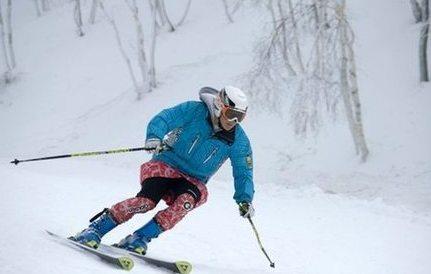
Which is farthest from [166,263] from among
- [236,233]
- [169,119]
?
[236,233]

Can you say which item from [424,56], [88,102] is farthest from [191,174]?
[88,102]

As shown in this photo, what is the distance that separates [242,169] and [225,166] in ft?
44.6

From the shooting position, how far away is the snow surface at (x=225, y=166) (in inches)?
270

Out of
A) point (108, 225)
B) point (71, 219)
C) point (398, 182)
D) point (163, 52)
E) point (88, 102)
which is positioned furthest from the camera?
point (163, 52)

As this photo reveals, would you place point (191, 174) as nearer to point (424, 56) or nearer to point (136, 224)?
point (136, 224)

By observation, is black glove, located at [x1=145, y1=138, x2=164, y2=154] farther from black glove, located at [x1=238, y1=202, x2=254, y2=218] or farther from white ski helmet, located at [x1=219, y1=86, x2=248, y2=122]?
black glove, located at [x1=238, y1=202, x2=254, y2=218]

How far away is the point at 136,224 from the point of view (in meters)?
7.43

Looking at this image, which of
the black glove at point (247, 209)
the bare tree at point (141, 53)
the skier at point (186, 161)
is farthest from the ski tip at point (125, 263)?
the bare tree at point (141, 53)

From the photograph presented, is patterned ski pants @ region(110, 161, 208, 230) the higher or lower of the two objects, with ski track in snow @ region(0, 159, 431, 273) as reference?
higher

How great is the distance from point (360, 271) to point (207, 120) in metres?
3.34

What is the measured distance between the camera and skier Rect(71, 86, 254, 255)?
16.7ft

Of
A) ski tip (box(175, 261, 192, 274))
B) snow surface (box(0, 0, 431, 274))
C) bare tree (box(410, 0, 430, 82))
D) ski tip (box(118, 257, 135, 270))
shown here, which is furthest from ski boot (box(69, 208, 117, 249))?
bare tree (box(410, 0, 430, 82))

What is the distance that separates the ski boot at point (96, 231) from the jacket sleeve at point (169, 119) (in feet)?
2.68

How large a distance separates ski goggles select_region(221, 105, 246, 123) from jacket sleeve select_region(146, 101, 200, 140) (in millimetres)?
348
